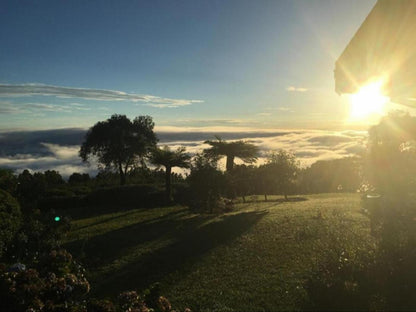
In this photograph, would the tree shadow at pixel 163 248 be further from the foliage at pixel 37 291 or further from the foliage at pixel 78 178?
the foliage at pixel 78 178

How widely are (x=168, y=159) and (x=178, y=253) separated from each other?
21394 millimetres

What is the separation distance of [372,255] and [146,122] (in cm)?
4502

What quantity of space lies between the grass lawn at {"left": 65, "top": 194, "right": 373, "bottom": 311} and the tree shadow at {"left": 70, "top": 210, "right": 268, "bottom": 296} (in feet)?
0.13

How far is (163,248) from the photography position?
52.3 ft

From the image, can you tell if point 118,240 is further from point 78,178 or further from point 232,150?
point 78,178

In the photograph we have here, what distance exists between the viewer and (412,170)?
2008 cm

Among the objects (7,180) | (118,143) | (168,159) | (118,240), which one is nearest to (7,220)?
(118,240)

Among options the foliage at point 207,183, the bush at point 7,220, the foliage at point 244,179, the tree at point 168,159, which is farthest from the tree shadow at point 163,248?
the foliage at point 244,179

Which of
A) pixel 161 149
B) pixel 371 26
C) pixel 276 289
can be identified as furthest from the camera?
pixel 161 149

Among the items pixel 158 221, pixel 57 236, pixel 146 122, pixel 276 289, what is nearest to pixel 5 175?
pixel 57 236

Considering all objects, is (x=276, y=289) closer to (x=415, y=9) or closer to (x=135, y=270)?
(x=135, y=270)

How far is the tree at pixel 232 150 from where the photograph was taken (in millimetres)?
Answer: 36500

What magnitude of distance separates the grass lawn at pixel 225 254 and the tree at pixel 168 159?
13.7 metres

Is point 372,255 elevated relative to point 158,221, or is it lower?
elevated
